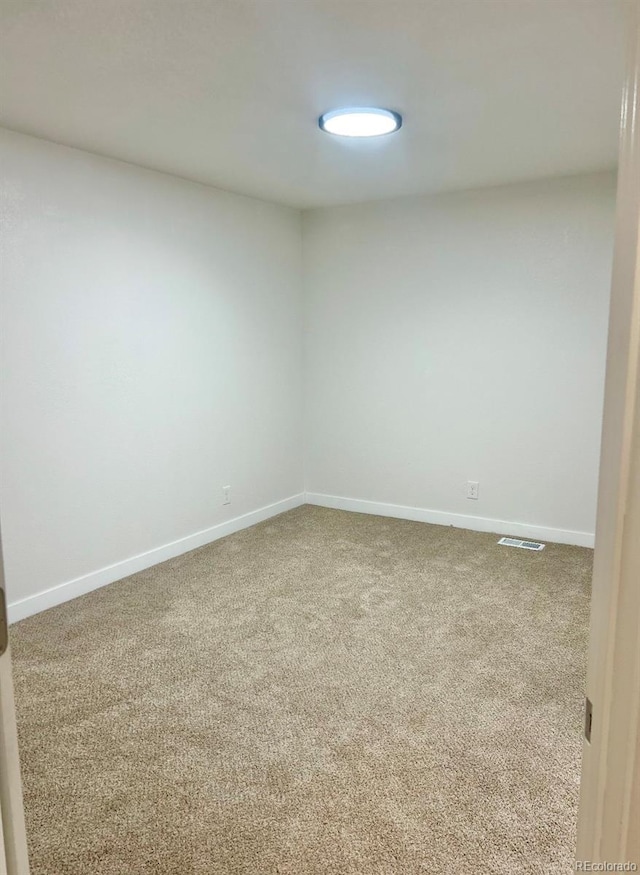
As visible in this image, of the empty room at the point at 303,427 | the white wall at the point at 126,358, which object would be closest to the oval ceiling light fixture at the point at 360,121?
the empty room at the point at 303,427

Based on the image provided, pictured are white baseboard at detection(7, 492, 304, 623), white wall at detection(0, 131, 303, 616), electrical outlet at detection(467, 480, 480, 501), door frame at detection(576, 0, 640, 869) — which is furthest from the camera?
electrical outlet at detection(467, 480, 480, 501)

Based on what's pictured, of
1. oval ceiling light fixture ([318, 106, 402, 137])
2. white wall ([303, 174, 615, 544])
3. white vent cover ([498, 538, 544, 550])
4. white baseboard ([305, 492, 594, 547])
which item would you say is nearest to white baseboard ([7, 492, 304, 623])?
white baseboard ([305, 492, 594, 547])

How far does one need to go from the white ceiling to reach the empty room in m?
0.02

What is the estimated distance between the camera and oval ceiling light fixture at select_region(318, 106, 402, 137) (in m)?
2.57

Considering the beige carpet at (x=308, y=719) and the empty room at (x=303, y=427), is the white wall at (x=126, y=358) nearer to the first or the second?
the empty room at (x=303, y=427)

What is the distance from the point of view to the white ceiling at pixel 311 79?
178 centimetres

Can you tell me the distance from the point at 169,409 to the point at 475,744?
8.63 ft

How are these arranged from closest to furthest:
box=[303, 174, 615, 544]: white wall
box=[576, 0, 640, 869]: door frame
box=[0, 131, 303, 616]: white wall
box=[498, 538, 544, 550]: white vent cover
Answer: box=[576, 0, 640, 869]: door frame, box=[0, 131, 303, 616]: white wall, box=[303, 174, 615, 544]: white wall, box=[498, 538, 544, 550]: white vent cover

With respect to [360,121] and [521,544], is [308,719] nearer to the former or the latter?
[521,544]

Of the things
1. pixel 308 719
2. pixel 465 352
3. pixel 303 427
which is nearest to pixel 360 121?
pixel 465 352

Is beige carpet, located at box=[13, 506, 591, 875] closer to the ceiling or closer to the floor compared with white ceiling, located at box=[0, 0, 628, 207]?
closer to the floor

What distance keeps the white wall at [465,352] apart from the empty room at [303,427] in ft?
0.07

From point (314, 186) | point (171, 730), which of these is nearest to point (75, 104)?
point (314, 186)

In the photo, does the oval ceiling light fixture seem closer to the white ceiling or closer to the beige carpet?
the white ceiling
